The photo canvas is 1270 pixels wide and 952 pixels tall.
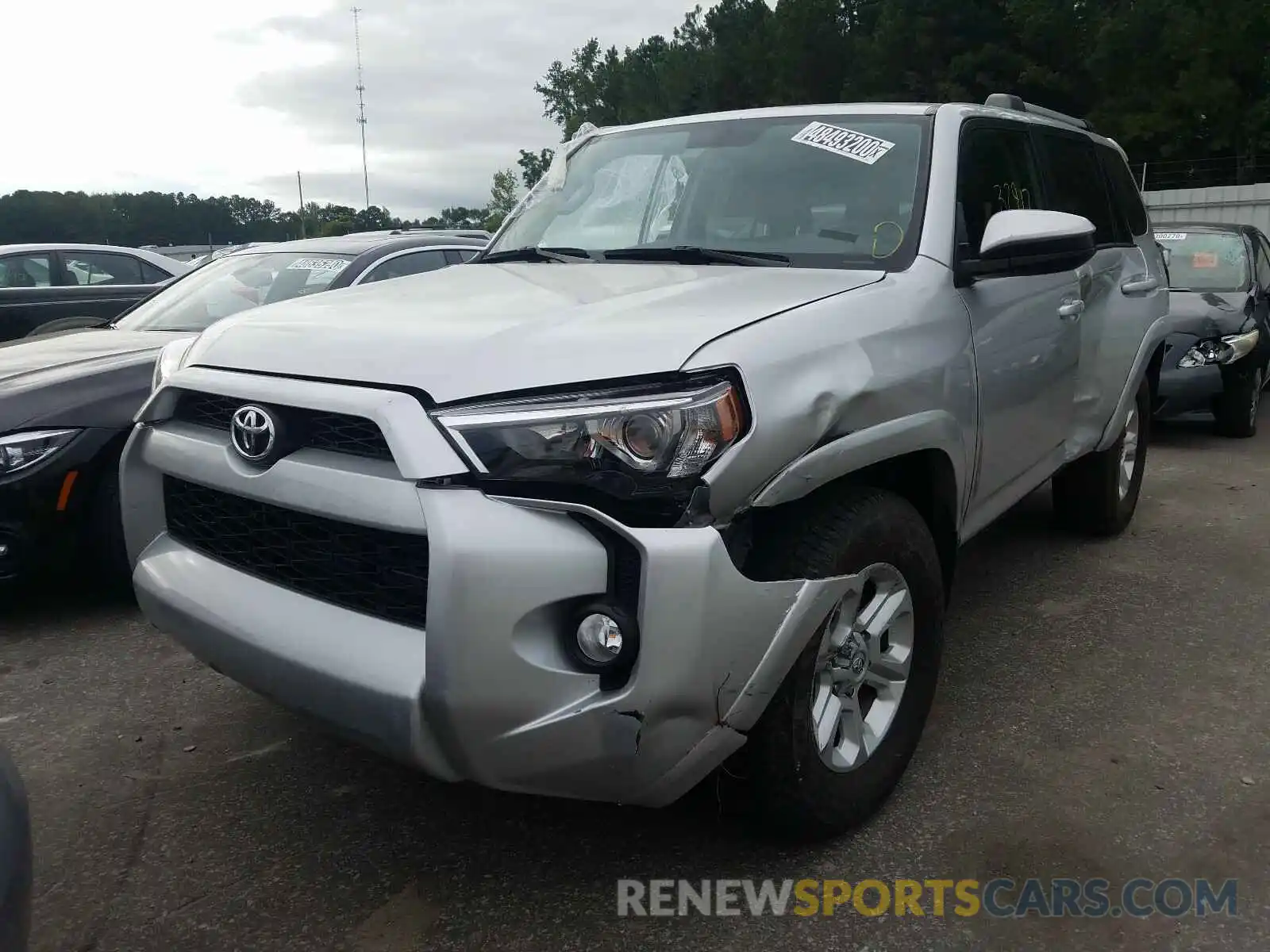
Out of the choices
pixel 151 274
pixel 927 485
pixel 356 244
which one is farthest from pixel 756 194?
pixel 151 274

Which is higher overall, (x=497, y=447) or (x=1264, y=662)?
(x=497, y=447)

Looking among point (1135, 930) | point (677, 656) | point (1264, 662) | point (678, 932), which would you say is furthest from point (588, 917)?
point (1264, 662)

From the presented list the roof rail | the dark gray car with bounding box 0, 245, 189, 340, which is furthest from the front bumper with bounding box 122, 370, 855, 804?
the dark gray car with bounding box 0, 245, 189, 340

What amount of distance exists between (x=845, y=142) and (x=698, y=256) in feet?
2.03

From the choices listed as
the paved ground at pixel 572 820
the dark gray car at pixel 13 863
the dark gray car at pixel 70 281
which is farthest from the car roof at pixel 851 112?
the dark gray car at pixel 70 281

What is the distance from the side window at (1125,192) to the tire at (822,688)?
2868 millimetres

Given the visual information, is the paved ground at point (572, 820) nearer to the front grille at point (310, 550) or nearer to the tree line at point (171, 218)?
the front grille at point (310, 550)

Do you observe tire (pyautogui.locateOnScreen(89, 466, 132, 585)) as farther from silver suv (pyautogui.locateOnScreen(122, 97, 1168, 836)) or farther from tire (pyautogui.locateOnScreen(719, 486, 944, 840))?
tire (pyautogui.locateOnScreen(719, 486, 944, 840))

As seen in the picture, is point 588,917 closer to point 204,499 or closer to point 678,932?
point 678,932

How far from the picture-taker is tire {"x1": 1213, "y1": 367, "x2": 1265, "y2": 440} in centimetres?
723

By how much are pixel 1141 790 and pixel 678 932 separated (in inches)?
51.7

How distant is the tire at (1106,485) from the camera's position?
464cm

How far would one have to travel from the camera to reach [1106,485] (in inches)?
185

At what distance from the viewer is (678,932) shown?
2236 millimetres
